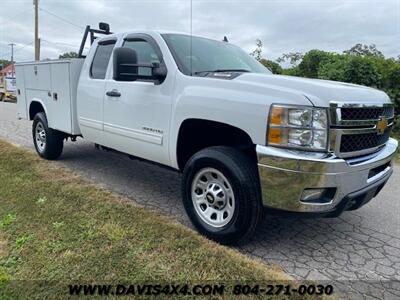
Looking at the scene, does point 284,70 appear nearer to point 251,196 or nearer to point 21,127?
point 21,127

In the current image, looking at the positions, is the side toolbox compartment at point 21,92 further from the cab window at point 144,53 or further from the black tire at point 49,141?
the cab window at point 144,53

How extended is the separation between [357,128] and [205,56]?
188cm

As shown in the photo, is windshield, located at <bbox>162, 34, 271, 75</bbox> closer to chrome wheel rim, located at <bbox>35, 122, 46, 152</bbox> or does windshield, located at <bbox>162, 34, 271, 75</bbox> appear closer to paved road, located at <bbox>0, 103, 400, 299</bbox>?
paved road, located at <bbox>0, 103, 400, 299</bbox>

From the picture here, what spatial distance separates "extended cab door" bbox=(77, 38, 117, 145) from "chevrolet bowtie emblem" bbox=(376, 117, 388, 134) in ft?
10.5

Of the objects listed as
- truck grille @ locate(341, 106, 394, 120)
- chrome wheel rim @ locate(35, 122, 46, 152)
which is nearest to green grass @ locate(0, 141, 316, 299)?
truck grille @ locate(341, 106, 394, 120)

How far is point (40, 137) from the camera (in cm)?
654

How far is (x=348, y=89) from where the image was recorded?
10.5ft

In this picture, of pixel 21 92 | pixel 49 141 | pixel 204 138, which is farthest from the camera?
pixel 21 92

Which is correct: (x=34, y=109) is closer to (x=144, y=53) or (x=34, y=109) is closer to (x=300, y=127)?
(x=144, y=53)

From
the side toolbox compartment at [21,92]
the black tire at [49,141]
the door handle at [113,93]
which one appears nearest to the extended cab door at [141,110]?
the door handle at [113,93]

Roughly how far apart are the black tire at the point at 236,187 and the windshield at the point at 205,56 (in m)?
0.97

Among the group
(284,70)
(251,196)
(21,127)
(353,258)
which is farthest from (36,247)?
(284,70)

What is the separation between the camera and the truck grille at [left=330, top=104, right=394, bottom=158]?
2941 millimetres

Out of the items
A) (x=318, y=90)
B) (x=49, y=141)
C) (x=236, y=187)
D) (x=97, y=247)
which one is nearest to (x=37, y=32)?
(x=49, y=141)
